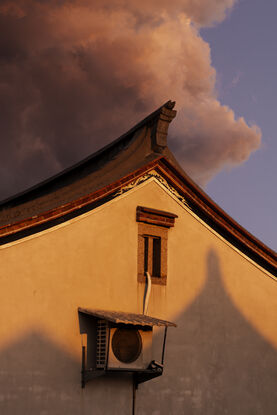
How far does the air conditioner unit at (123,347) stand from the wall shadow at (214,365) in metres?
1.06

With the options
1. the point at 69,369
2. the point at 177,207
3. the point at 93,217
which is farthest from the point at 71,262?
the point at 177,207

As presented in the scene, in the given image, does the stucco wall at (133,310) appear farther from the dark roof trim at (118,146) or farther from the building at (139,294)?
the dark roof trim at (118,146)

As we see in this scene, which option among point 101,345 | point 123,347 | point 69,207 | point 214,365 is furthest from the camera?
point 214,365

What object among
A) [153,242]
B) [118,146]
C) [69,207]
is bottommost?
[153,242]

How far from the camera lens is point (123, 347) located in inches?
591

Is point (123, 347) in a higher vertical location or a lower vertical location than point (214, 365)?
higher

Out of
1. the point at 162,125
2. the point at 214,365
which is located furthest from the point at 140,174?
the point at 214,365

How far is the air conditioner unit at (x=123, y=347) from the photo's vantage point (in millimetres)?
14594

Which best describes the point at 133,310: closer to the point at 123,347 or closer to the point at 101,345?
the point at 123,347

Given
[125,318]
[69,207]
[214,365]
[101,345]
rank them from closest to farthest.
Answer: [125,318]
[101,345]
[69,207]
[214,365]

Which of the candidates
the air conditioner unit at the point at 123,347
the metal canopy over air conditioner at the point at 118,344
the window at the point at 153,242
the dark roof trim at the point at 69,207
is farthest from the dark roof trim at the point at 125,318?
the dark roof trim at the point at 69,207

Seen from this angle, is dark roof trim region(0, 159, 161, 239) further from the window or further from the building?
the window

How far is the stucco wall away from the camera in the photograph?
46.4ft

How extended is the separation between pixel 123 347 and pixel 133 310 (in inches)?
50.1
